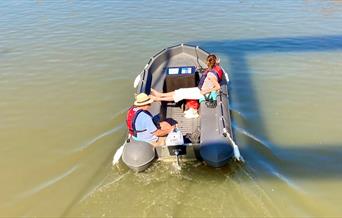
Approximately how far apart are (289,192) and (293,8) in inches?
513

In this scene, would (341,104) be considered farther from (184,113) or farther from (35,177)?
(35,177)

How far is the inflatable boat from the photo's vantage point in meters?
7.08

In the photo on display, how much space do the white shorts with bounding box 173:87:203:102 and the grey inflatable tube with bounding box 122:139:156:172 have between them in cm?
199

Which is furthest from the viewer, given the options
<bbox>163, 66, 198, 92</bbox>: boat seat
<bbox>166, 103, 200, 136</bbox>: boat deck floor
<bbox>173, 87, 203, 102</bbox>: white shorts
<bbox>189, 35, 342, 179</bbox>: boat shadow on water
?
<bbox>163, 66, 198, 92</bbox>: boat seat

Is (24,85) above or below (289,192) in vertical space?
above

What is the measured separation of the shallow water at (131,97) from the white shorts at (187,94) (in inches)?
48.0

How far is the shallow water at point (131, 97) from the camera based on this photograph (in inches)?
266

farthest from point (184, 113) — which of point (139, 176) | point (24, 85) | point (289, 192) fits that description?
point (24, 85)

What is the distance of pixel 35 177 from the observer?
25.1 ft

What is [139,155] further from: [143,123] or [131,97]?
[131,97]

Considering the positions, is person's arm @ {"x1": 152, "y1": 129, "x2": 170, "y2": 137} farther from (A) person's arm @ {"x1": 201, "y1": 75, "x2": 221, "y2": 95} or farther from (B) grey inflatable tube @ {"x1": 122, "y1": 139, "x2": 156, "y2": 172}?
(A) person's arm @ {"x1": 201, "y1": 75, "x2": 221, "y2": 95}

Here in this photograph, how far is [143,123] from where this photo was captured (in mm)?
7266

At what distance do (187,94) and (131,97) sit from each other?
2.20 metres

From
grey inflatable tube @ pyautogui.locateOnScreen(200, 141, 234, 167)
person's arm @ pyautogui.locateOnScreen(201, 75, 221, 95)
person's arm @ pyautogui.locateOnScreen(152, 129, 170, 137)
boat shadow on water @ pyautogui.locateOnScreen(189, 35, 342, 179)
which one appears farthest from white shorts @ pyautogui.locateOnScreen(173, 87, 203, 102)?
grey inflatable tube @ pyautogui.locateOnScreen(200, 141, 234, 167)
